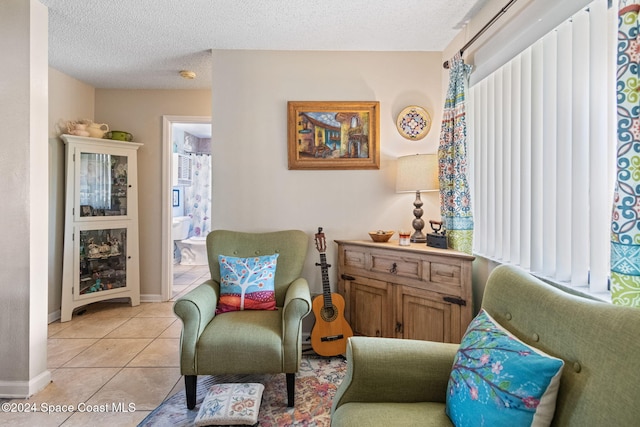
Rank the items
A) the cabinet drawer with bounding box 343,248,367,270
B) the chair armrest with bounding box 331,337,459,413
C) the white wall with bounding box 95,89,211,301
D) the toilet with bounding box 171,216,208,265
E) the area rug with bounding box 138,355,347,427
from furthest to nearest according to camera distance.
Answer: the toilet with bounding box 171,216,208,265
the white wall with bounding box 95,89,211,301
the cabinet drawer with bounding box 343,248,367,270
the area rug with bounding box 138,355,347,427
the chair armrest with bounding box 331,337,459,413

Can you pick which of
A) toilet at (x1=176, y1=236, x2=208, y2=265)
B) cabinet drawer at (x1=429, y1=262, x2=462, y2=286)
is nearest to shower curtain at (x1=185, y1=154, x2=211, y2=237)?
toilet at (x1=176, y1=236, x2=208, y2=265)

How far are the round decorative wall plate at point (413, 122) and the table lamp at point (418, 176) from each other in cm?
37

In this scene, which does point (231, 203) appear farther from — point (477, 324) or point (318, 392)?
point (477, 324)

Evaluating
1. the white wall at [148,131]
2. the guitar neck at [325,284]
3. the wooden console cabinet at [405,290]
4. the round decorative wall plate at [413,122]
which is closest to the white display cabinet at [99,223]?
the white wall at [148,131]

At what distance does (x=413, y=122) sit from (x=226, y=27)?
164 cm

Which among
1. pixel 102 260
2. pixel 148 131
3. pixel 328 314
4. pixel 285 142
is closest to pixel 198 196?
pixel 148 131

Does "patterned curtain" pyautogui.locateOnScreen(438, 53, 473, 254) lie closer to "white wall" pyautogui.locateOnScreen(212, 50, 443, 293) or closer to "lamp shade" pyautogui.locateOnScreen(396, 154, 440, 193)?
"lamp shade" pyautogui.locateOnScreen(396, 154, 440, 193)

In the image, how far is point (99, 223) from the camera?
322 centimetres

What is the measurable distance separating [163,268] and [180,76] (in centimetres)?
210

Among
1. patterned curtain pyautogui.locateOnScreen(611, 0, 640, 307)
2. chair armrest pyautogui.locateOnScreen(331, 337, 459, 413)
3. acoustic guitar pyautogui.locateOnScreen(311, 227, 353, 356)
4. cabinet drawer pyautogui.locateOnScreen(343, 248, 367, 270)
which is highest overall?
patterned curtain pyautogui.locateOnScreen(611, 0, 640, 307)

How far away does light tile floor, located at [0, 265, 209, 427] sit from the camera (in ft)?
5.64

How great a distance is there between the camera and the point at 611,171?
3.85 ft

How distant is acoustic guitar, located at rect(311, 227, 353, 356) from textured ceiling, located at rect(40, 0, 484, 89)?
176 centimetres

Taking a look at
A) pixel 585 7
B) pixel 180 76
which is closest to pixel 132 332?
pixel 180 76
